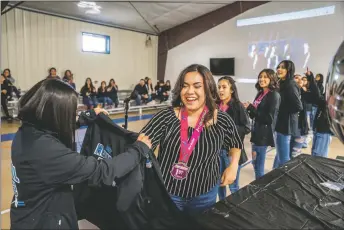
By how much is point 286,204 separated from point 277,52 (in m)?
7.43

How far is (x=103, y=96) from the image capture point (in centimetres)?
841

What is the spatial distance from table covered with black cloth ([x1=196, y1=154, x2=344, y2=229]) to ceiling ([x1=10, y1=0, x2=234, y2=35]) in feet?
22.5

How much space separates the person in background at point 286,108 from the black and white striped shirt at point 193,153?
167cm

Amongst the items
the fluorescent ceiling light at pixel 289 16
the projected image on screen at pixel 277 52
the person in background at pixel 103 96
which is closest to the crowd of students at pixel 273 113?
the projected image on screen at pixel 277 52

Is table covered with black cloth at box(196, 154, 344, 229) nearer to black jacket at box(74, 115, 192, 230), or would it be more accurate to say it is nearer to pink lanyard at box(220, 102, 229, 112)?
black jacket at box(74, 115, 192, 230)

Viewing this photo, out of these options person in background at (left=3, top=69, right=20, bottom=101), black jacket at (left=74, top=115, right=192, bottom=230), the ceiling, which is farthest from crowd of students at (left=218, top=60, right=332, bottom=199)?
person in background at (left=3, top=69, right=20, bottom=101)

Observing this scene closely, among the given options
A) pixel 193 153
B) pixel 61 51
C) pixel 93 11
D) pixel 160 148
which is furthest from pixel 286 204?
pixel 61 51

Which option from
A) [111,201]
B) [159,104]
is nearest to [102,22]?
[159,104]

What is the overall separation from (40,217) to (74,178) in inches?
8.7

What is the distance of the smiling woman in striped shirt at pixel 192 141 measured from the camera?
4.38ft

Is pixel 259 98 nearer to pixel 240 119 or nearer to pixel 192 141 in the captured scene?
pixel 240 119

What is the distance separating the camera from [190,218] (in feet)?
2.71

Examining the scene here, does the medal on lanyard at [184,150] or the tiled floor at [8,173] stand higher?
the medal on lanyard at [184,150]

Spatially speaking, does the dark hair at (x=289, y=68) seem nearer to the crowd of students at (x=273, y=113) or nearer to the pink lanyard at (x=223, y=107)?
the crowd of students at (x=273, y=113)
